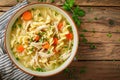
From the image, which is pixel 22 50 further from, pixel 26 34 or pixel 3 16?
pixel 3 16

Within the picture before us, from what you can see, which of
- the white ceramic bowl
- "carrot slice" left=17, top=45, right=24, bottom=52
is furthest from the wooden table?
"carrot slice" left=17, top=45, right=24, bottom=52

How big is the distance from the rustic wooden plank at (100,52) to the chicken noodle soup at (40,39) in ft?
0.92

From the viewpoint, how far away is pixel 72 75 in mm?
2703

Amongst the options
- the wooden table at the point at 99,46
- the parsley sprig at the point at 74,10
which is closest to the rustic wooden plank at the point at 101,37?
the wooden table at the point at 99,46

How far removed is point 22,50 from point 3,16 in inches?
14.5

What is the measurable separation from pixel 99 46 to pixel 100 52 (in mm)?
52

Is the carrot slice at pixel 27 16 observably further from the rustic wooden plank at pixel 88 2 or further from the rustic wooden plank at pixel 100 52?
the rustic wooden plank at pixel 100 52

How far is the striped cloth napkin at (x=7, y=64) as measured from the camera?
254 centimetres

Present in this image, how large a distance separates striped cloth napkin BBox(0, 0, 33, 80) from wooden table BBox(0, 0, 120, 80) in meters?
0.27

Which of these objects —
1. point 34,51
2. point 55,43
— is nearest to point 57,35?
point 55,43

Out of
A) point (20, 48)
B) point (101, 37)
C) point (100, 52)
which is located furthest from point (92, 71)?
point (20, 48)

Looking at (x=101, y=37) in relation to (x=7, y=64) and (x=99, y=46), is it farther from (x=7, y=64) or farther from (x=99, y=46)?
(x=7, y=64)

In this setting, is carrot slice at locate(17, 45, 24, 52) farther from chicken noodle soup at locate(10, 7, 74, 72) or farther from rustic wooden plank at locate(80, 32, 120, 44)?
rustic wooden plank at locate(80, 32, 120, 44)

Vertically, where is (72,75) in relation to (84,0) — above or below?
below
